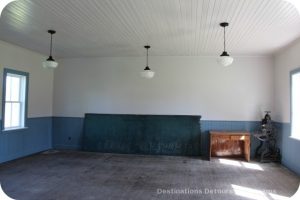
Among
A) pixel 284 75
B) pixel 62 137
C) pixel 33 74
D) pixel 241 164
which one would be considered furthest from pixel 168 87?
pixel 33 74

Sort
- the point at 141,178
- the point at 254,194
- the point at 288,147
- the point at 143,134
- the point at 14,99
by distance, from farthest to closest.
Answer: the point at 143,134 < the point at 14,99 < the point at 288,147 < the point at 141,178 < the point at 254,194

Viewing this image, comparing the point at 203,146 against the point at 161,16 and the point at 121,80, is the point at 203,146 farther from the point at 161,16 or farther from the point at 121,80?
the point at 161,16

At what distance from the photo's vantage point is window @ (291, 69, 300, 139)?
16.7 ft

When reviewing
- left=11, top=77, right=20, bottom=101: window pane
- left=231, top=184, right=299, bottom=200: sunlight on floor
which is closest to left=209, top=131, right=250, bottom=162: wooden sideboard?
left=231, top=184, right=299, bottom=200: sunlight on floor

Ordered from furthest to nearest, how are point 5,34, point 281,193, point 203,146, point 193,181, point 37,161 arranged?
1. point 203,146
2. point 37,161
3. point 5,34
4. point 193,181
5. point 281,193

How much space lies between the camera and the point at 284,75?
5.73 meters

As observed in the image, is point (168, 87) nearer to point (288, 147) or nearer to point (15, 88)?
point (288, 147)

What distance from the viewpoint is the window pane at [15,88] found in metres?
6.02

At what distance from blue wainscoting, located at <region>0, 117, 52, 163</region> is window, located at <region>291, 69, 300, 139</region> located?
6.56m

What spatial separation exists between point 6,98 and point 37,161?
1710 mm

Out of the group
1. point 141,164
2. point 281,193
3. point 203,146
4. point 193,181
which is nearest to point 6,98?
point 141,164

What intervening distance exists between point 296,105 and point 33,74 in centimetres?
662

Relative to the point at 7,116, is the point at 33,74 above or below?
above

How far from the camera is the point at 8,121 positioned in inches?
233
